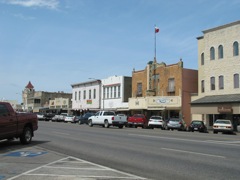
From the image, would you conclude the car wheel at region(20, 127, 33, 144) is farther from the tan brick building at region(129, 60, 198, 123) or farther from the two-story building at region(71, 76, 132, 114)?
the two-story building at region(71, 76, 132, 114)

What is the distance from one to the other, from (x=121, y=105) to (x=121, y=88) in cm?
283

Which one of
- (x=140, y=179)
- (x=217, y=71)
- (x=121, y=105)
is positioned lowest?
(x=140, y=179)

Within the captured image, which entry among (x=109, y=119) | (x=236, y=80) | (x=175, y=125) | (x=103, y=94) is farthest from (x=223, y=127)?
(x=103, y=94)

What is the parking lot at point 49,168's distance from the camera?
8.34 meters

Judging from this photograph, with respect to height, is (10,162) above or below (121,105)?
below

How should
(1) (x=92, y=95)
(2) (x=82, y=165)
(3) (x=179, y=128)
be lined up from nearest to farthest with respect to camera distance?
1. (2) (x=82, y=165)
2. (3) (x=179, y=128)
3. (1) (x=92, y=95)

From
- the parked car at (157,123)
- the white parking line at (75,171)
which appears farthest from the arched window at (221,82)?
the white parking line at (75,171)

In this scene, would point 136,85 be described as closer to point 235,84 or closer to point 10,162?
point 235,84

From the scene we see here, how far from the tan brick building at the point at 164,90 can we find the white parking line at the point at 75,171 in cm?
3387

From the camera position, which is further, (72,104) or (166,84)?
(72,104)

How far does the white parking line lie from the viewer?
8398mm

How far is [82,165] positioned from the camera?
32.7ft

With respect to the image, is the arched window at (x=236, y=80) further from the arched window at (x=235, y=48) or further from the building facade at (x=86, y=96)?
the building facade at (x=86, y=96)

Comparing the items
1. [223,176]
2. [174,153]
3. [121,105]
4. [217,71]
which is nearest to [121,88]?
[121,105]
